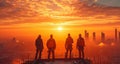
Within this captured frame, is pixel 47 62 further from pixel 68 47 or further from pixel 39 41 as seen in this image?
pixel 68 47

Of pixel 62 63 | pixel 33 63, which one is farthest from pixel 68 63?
pixel 33 63

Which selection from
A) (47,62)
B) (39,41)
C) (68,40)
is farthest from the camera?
(68,40)

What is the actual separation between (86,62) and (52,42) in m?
5.08

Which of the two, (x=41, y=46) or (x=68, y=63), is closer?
(x=68, y=63)

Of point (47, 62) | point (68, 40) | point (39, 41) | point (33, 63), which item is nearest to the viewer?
point (33, 63)

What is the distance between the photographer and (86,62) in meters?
25.6

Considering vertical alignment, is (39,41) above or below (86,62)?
above

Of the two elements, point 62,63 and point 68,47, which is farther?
point 68,47

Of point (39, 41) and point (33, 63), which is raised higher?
point (39, 41)

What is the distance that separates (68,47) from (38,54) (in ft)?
11.4

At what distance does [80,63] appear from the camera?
25.2 m

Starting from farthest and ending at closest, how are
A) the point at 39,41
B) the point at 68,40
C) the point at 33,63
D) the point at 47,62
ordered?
the point at 68,40
the point at 39,41
the point at 47,62
the point at 33,63

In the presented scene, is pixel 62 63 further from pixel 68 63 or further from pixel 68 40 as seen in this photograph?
pixel 68 40

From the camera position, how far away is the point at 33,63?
25016 millimetres
